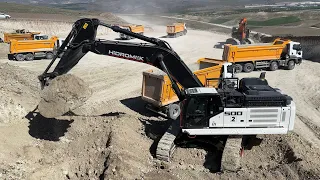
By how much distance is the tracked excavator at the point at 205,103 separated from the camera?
10312 millimetres

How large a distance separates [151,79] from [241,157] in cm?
516

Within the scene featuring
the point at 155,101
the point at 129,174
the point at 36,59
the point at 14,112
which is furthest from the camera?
the point at 36,59

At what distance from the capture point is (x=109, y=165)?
955 centimetres

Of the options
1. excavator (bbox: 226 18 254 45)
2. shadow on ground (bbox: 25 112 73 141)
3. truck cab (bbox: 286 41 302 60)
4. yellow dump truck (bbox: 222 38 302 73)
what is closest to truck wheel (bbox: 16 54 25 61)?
shadow on ground (bbox: 25 112 73 141)

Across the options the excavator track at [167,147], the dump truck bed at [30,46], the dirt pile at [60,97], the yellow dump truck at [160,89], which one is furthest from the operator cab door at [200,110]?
the dump truck bed at [30,46]

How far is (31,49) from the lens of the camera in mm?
26812

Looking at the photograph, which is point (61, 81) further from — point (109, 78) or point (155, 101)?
point (109, 78)

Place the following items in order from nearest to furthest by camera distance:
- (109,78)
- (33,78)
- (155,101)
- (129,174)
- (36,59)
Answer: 1. (129,174)
2. (155,101)
3. (33,78)
4. (109,78)
5. (36,59)

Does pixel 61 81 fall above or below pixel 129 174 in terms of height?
above

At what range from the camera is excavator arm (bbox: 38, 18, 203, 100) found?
1091 centimetres

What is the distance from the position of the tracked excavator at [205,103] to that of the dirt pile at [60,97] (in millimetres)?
337

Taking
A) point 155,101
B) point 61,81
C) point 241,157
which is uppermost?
point 61,81

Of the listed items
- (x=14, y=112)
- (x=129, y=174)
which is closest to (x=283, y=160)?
(x=129, y=174)

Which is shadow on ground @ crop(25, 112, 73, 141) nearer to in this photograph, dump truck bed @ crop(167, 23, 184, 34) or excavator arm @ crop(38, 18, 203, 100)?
excavator arm @ crop(38, 18, 203, 100)
